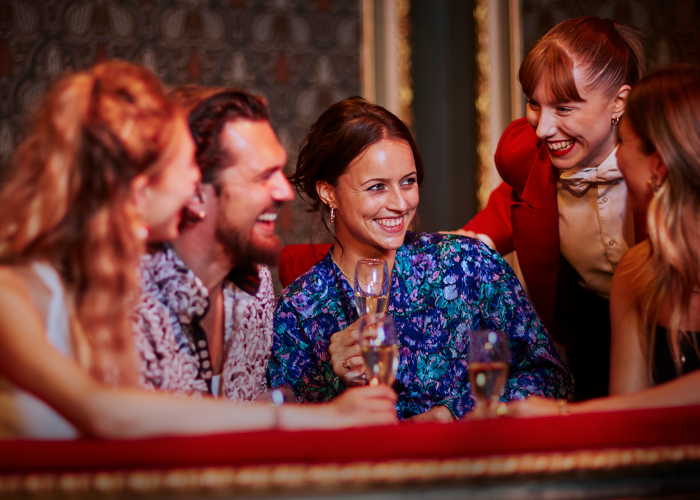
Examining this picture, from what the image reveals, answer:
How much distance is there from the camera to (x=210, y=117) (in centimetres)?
184

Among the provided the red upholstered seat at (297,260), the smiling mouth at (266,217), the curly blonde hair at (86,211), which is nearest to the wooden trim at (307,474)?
the curly blonde hair at (86,211)

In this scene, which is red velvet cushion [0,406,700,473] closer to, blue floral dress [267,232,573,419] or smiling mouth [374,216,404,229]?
blue floral dress [267,232,573,419]

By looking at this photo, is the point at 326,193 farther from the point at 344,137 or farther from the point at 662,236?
the point at 662,236

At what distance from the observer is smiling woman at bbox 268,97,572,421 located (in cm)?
229

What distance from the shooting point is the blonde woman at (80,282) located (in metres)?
1.29

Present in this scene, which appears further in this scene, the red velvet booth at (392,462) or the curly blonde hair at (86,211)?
the curly blonde hair at (86,211)

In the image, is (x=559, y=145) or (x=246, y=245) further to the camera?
(x=559, y=145)

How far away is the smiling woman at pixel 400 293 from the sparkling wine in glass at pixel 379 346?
0.66 metres

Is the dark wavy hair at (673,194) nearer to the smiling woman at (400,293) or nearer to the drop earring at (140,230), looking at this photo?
the smiling woman at (400,293)

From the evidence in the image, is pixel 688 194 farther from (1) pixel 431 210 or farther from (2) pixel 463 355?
(1) pixel 431 210

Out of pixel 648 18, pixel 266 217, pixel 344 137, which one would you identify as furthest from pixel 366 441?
pixel 648 18

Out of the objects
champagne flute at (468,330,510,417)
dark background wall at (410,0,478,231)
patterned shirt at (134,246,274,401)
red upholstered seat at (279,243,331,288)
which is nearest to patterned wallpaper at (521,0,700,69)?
dark background wall at (410,0,478,231)

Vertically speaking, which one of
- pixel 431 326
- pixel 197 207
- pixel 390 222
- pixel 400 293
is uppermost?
pixel 197 207

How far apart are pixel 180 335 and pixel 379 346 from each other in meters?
0.62
